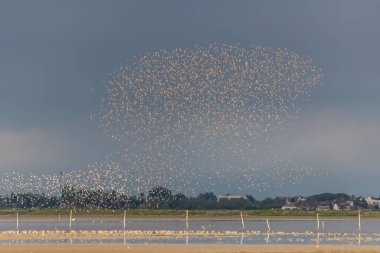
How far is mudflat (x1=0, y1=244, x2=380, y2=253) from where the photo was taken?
6919 centimetres

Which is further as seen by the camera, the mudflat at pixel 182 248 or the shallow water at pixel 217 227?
the shallow water at pixel 217 227

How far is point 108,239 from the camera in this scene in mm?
86625

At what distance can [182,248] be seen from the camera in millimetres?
72188

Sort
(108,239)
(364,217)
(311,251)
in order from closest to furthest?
(311,251)
(108,239)
(364,217)

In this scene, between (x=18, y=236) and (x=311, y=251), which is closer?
(x=311, y=251)

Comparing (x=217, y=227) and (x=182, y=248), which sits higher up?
(x=217, y=227)

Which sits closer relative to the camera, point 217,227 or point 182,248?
point 182,248

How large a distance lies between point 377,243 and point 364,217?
118m

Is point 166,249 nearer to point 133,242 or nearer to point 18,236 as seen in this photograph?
point 133,242

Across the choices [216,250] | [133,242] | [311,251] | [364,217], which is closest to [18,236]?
[133,242]

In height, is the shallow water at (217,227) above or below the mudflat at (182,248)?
above

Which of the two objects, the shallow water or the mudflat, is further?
the shallow water

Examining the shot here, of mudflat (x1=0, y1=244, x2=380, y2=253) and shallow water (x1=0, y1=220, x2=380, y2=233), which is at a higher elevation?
shallow water (x1=0, y1=220, x2=380, y2=233)

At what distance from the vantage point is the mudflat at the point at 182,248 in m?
69.2
